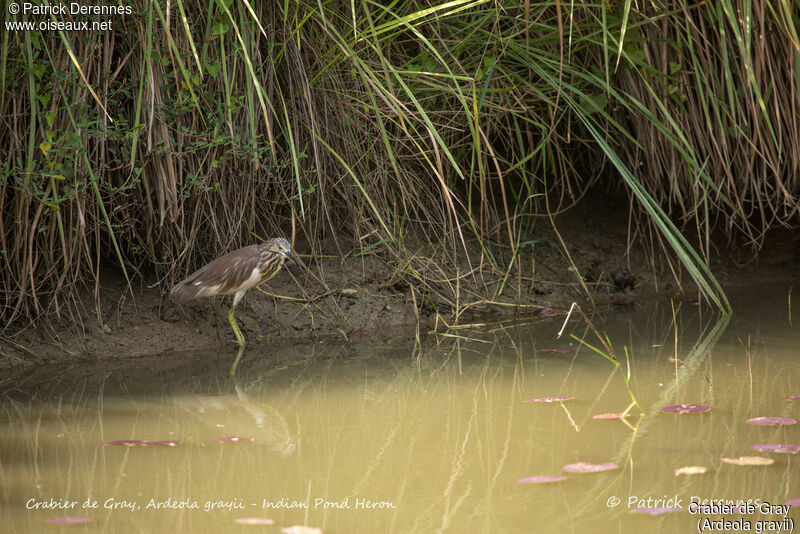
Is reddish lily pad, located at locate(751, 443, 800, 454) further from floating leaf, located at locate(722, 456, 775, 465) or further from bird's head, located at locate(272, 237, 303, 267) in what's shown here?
bird's head, located at locate(272, 237, 303, 267)

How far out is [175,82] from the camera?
157 inches

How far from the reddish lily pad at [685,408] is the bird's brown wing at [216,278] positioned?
2038mm

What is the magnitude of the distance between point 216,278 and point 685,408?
219 centimetres

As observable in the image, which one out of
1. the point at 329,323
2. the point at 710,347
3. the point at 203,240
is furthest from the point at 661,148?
the point at 203,240

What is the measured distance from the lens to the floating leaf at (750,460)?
2.48 metres

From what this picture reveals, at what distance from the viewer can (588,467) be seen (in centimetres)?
251

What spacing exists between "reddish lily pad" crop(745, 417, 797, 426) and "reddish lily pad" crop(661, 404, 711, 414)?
0.17 meters

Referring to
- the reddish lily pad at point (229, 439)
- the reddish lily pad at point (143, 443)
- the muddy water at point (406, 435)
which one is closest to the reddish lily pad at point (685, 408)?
the muddy water at point (406, 435)

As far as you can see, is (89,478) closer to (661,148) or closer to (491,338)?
(491,338)

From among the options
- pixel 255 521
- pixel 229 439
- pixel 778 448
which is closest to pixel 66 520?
pixel 255 521

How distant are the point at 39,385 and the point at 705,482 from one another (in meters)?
2.66

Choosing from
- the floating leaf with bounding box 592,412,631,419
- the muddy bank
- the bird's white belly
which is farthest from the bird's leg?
the floating leaf with bounding box 592,412,631,419

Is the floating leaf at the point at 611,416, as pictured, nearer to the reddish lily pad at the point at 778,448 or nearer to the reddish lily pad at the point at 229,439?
the reddish lily pad at the point at 778,448

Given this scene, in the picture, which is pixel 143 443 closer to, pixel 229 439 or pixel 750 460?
pixel 229 439
